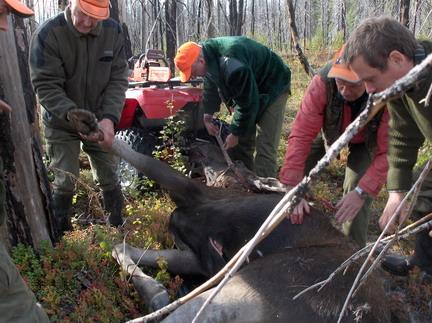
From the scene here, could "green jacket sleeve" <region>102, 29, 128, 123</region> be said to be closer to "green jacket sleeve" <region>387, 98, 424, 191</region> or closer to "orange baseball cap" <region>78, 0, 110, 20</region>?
"orange baseball cap" <region>78, 0, 110, 20</region>

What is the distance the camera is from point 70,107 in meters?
4.46

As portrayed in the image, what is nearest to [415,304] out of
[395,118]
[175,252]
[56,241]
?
[395,118]

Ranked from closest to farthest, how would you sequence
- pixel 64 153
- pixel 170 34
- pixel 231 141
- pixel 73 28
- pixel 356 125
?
pixel 356 125
pixel 73 28
pixel 64 153
pixel 231 141
pixel 170 34

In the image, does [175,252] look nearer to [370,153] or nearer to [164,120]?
[370,153]

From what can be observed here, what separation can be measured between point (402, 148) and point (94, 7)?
8.78 ft

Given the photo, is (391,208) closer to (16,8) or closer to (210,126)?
(16,8)

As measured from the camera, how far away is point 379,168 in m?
4.05

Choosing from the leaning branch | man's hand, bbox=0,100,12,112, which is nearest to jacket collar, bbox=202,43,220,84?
man's hand, bbox=0,100,12,112

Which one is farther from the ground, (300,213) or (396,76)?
(396,76)

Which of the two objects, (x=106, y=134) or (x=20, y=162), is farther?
(x=106, y=134)

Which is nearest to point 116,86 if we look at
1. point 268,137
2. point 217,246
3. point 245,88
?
point 245,88

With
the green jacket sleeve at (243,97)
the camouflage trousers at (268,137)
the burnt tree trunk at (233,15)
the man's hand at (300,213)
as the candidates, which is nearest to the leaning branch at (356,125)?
the man's hand at (300,213)

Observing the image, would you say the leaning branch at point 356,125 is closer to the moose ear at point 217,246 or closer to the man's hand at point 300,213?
the man's hand at point 300,213

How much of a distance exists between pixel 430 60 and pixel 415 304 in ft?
10.8
